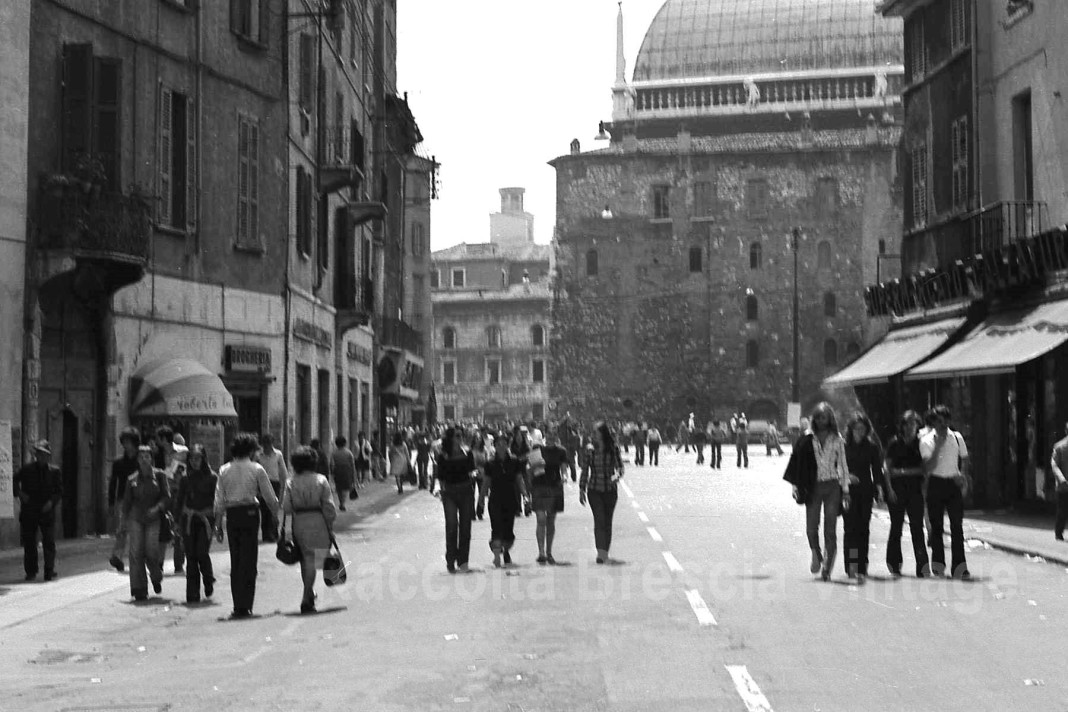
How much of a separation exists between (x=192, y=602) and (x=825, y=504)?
625 cm

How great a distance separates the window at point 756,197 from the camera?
303 feet

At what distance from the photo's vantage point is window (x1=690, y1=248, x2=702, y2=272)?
93.4 meters

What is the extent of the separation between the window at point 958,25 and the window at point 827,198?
2321 inches

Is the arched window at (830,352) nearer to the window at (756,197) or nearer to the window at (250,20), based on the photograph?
the window at (756,197)

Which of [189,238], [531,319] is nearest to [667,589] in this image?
[189,238]

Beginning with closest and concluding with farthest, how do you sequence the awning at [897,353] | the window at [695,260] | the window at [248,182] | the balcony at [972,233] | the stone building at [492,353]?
the balcony at [972,233] < the window at [248,182] < the awning at [897,353] < the window at [695,260] < the stone building at [492,353]

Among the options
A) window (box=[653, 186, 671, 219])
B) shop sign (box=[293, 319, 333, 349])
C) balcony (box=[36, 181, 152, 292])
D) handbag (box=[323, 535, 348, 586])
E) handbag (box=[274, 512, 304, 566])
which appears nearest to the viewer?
handbag (box=[323, 535, 348, 586])

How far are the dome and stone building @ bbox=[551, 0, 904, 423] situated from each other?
381 cm

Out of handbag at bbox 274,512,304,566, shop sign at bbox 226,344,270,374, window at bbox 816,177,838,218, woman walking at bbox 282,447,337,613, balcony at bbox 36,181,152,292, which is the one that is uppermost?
window at bbox 816,177,838,218

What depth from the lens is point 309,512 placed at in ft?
48.5

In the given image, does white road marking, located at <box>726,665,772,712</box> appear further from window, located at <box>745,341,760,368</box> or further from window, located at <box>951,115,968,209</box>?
window, located at <box>745,341,760,368</box>

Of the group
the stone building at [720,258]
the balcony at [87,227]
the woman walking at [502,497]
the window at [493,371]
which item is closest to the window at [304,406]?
the balcony at [87,227]

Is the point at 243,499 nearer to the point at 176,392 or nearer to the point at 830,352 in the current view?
the point at 176,392

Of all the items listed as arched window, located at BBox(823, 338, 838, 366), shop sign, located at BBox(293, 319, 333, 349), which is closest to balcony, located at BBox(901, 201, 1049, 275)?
shop sign, located at BBox(293, 319, 333, 349)
